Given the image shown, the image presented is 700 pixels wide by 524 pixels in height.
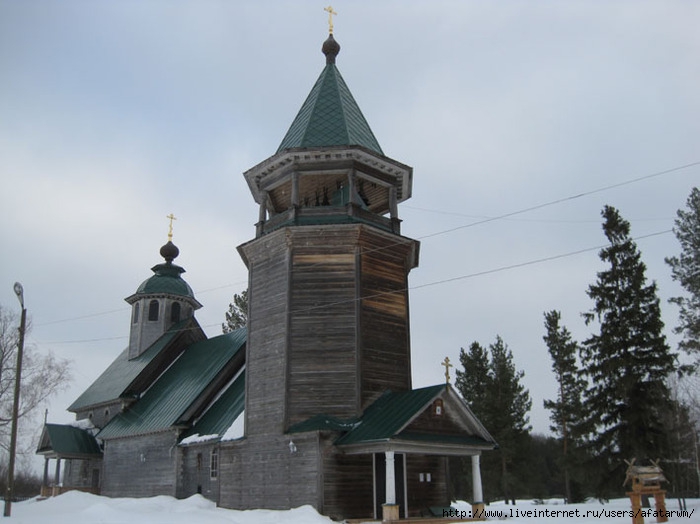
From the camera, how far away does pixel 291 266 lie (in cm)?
2234

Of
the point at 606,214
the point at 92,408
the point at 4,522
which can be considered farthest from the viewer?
the point at 92,408

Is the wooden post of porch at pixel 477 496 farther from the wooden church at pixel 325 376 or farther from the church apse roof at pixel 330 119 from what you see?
the church apse roof at pixel 330 119

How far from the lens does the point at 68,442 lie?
34.1 m

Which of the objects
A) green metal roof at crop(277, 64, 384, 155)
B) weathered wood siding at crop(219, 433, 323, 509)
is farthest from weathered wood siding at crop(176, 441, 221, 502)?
green metal roof at crop(277, 64, 384, 155)

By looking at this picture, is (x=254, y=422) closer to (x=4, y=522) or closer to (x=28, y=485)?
(x=4, y=522)

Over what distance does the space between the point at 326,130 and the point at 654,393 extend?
1752 cm

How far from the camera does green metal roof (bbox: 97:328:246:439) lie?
95.0ft

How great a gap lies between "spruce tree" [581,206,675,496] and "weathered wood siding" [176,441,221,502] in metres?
16.3

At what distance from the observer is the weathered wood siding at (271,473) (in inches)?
774

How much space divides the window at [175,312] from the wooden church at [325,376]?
11593 millimetres

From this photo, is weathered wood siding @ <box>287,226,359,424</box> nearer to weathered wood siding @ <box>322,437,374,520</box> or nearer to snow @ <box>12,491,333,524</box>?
weathered wood siding @ <box>322,437,374,520</box>

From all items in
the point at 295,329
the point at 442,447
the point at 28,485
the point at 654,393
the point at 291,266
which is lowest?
the point at 28,485

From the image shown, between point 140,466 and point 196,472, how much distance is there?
5.09 meters

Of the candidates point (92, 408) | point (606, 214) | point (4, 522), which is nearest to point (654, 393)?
point (606, 214)
